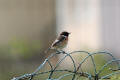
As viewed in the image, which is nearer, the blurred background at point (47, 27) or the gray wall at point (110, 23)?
the blurred background at point (47, 27)

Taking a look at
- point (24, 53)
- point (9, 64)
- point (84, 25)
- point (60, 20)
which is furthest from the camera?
point (60, 20)

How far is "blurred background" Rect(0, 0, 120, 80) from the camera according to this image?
661 cm

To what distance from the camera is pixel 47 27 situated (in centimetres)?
930

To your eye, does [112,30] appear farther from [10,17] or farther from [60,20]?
[10,17]

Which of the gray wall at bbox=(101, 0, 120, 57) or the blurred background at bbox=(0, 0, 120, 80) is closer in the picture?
the blurred background at bbox=(0, 0, 120, 80)

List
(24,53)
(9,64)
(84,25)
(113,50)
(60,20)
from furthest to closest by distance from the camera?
1. (60,20)
2. (84,25)
3. (24,53)
4. (113,50)
5. (9,64)

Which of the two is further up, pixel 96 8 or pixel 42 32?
pixel 96 8

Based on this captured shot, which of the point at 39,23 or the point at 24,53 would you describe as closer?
the point at 24,53

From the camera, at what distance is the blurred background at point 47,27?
6.61 meters

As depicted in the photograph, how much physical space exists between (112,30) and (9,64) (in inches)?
87.1

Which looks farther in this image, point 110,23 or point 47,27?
point 47,27

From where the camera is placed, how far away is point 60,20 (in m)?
9.05

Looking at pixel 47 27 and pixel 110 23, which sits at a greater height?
pixel 110 23

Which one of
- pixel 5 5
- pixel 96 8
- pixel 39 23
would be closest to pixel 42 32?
pixel 39 23
